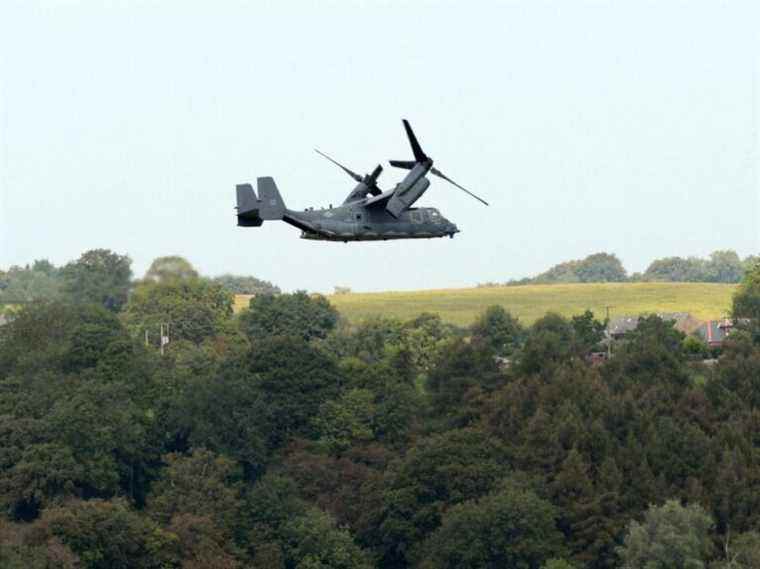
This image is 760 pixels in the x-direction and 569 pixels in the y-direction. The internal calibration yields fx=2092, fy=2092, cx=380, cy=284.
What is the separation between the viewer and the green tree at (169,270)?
190 m

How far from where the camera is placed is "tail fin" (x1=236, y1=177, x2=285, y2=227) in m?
73.2

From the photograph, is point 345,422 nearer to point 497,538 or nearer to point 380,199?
point 497,538

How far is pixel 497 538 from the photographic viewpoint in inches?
4830

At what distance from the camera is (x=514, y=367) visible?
15862cm

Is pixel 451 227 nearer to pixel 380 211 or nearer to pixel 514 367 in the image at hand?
pixel 380 211

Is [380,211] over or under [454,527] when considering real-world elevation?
over

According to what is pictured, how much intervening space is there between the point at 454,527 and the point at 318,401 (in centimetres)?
2840

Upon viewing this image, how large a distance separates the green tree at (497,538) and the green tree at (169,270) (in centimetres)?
7000

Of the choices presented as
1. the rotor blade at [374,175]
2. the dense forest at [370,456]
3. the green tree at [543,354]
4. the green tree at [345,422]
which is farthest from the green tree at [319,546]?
the rotor blade at [374,175]

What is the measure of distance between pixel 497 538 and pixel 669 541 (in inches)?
401

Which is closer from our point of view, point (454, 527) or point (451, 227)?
point (451, 227)

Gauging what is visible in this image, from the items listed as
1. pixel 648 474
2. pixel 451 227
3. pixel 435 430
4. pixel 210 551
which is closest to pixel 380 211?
pixel 451 227

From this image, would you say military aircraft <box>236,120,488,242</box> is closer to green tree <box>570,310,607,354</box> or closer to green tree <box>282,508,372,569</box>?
green tree <box>282,508,372,569</box>

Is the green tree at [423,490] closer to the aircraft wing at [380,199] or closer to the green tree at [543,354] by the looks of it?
the green tree at [543,354]
